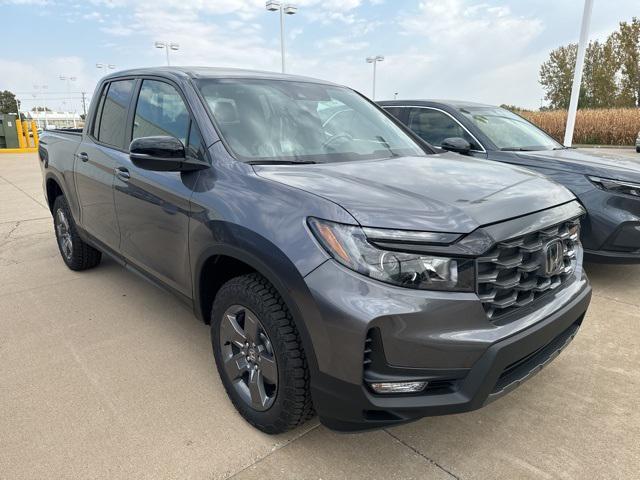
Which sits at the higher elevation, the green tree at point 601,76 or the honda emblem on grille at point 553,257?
the green tree at point 601,76

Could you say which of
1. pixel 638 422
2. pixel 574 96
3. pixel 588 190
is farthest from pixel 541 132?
pixel 574 96

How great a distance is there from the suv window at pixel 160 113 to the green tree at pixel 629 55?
44.5m

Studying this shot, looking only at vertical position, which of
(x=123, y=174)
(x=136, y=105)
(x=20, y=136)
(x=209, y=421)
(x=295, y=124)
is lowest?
(x=209, y=421)

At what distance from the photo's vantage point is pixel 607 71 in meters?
38.9

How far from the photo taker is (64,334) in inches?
131

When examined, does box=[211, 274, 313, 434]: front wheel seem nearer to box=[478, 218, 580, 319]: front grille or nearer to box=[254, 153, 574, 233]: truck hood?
box=[254, 153, 574, 233]: truck hood

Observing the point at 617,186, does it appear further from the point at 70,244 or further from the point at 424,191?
the point at 70,244

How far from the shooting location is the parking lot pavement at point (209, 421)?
210cm

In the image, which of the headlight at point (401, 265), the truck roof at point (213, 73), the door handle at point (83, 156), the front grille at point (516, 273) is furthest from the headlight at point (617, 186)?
the door handle at point (83, 156)

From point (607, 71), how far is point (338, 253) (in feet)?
151

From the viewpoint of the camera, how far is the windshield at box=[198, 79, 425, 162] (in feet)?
8.36

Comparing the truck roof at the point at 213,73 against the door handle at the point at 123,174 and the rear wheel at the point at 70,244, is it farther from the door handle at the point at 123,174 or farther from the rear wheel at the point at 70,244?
the rear wheel at the point at 70,244

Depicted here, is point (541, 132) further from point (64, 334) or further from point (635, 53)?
point (635, 53)

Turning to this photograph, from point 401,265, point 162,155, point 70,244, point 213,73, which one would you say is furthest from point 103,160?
point 401,265
